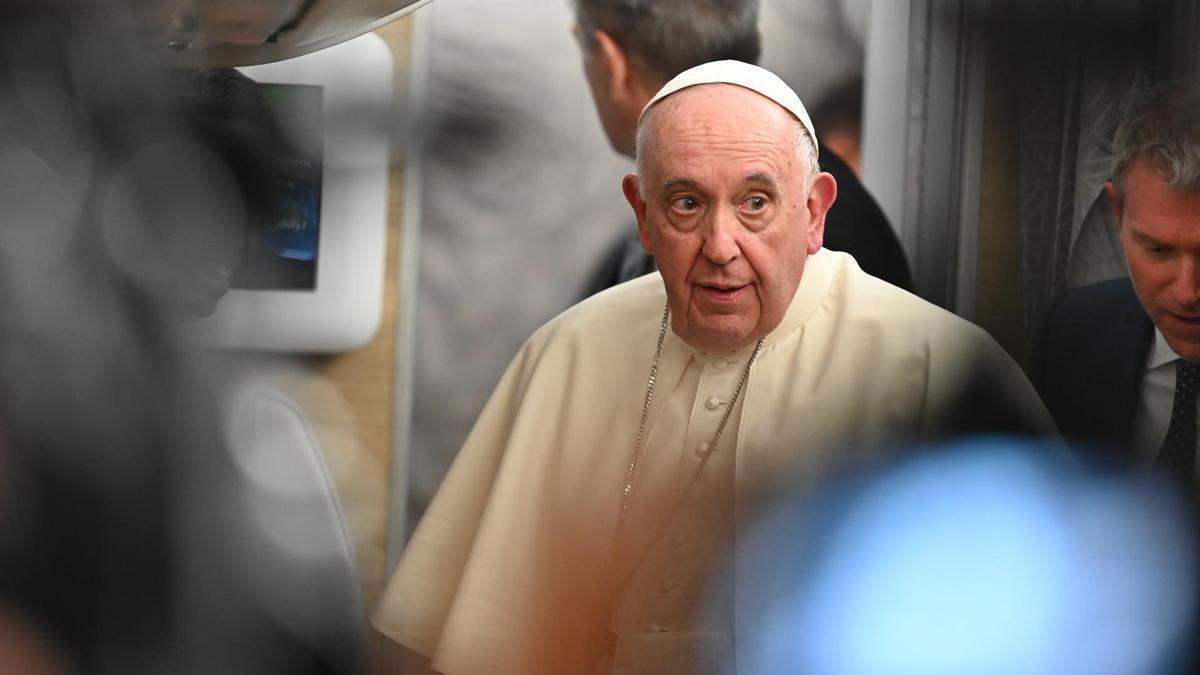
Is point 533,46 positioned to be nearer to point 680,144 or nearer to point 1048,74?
point 680,144

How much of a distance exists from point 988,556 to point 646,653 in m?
0.90

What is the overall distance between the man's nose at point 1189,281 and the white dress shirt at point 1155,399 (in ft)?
0.27

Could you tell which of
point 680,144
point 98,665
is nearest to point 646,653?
point 680,144

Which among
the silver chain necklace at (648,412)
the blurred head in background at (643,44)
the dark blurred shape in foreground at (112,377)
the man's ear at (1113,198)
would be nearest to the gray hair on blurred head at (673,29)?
the blurred head in background at (643,44)

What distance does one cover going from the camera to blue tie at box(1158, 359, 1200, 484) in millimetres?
1463

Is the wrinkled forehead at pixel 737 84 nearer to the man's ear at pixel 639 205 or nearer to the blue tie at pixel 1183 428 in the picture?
the man's ear at pixel 639 205

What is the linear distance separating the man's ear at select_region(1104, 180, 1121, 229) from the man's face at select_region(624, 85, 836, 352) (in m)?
0.42

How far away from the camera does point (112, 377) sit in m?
0.52

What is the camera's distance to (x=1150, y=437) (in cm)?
152

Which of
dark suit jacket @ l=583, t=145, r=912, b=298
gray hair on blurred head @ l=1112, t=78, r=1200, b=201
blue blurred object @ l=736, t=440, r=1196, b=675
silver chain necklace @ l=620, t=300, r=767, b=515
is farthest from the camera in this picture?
dark suit jacket @ l=583, t=145, r=912, b=298

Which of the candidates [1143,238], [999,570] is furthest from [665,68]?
[999,570]

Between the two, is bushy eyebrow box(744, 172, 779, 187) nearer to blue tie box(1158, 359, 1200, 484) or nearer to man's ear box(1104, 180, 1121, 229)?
man's ear box(1104, 180, 1121, 229)

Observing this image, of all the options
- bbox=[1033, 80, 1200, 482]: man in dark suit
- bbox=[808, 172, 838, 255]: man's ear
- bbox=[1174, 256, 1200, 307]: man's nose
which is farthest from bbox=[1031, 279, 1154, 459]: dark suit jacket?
bbox=[808, 172, 838, 255]: man's ear

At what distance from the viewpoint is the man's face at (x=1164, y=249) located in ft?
4.74
